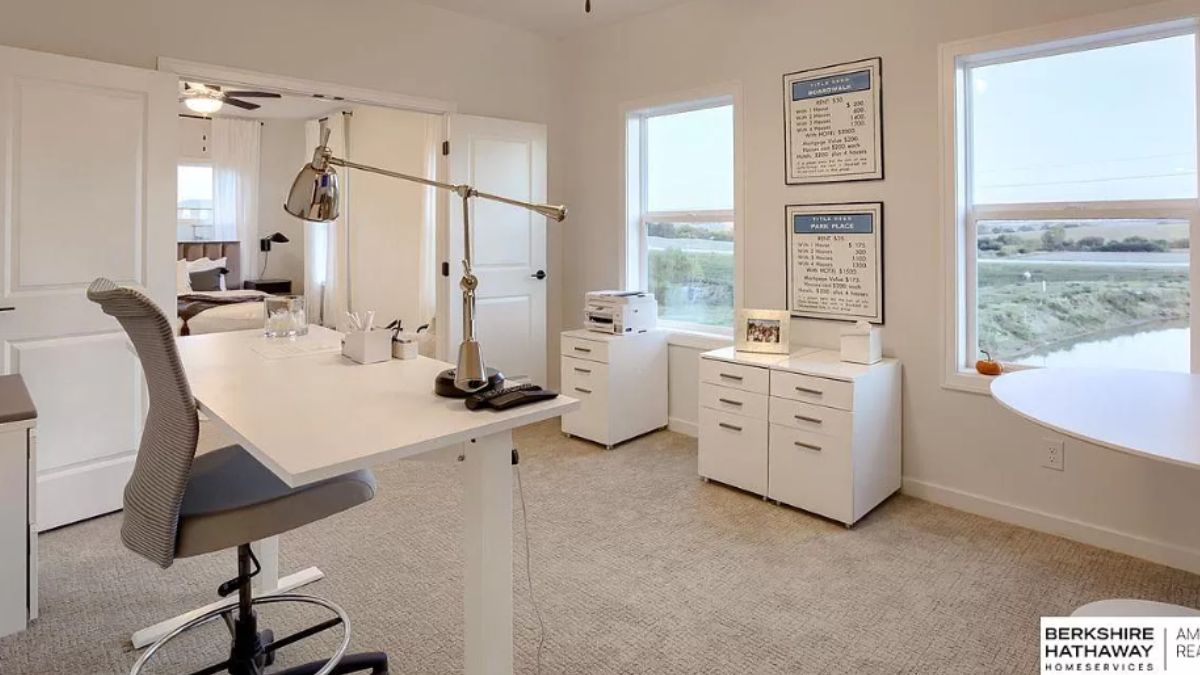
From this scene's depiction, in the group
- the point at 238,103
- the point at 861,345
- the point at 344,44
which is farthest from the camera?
the point at 238,103

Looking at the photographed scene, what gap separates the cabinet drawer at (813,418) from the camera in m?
2.88

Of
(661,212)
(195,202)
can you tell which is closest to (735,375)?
(661,212)

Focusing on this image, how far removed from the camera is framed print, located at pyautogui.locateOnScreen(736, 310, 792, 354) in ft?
11.3

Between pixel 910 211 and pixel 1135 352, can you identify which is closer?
pixel 1135 352

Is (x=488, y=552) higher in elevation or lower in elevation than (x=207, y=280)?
lower

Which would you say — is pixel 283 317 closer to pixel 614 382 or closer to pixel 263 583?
pixel 263 583

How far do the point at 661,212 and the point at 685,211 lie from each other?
0.19 metres

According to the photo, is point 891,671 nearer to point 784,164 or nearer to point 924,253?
point 924,253

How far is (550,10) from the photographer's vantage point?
423 cm

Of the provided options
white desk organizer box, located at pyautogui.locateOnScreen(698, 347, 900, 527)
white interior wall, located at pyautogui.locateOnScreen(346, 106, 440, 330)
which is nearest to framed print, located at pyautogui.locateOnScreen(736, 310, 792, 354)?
white desk organizer box, located at pyautogui.locateOnScreen(698, 347, 900, 527)

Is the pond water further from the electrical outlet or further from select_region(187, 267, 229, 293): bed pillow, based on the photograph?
select_region(187, 267, 229, 293): bed pillow

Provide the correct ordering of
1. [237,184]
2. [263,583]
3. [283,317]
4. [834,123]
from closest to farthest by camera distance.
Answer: [263,583] → [283,317] → [834,123] → [237,184]

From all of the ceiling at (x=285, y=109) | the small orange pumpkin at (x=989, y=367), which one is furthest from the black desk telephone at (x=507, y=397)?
the ceiling at (x=285, y=109)

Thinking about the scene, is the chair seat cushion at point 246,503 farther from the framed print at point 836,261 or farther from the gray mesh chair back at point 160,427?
the framed print at point 836,261
